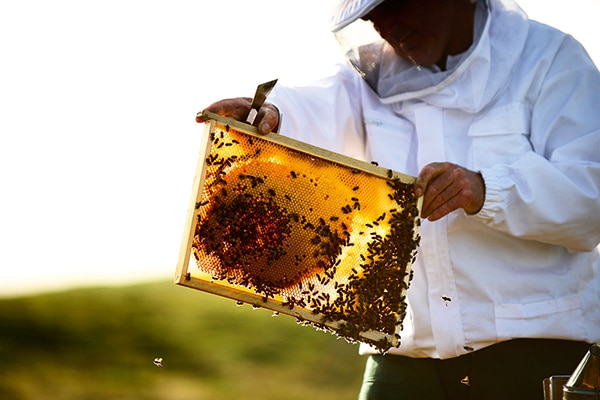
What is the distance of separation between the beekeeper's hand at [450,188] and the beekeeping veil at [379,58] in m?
0.55

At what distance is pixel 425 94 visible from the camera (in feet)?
10.8

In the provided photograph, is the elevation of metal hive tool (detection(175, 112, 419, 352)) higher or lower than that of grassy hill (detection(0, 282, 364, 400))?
higher

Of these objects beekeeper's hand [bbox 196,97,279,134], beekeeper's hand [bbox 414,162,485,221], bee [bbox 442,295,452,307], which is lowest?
bee [bbox 442,295,452,307]

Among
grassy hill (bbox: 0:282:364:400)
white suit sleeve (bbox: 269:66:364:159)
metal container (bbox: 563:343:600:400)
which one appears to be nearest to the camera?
metal container (bbox: 563:343:600:400)

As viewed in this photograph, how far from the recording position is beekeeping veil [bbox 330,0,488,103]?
3.23 m

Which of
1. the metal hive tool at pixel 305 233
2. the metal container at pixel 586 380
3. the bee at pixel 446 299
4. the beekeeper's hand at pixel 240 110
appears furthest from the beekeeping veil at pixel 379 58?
the metal container at pixel 586 380

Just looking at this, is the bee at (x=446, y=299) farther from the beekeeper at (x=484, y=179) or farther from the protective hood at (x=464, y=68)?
the protective hood at (x=464, y=68)

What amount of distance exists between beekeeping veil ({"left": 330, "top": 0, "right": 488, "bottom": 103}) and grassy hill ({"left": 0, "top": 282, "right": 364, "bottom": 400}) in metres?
7.62

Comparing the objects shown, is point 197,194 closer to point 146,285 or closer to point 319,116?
point 319,116

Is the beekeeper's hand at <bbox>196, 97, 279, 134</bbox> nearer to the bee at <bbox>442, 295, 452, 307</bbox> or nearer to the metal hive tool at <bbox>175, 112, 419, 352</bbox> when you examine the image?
the metal hive tool at <bbox>175, 112, 419, 352</bbox>

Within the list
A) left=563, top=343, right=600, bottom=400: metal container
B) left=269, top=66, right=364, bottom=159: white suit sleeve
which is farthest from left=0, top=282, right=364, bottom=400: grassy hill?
left=563, top=343, right=600, bottom=400: metal container

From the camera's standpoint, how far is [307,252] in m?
2.90

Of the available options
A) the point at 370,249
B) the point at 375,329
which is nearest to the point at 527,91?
the point at 370,249

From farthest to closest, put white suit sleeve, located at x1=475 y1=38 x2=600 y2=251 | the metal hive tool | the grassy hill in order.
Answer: the grassy hill
white suit sleeve, located at x1=475 y1=38 x2=600 y2=251
the metal hive tool
